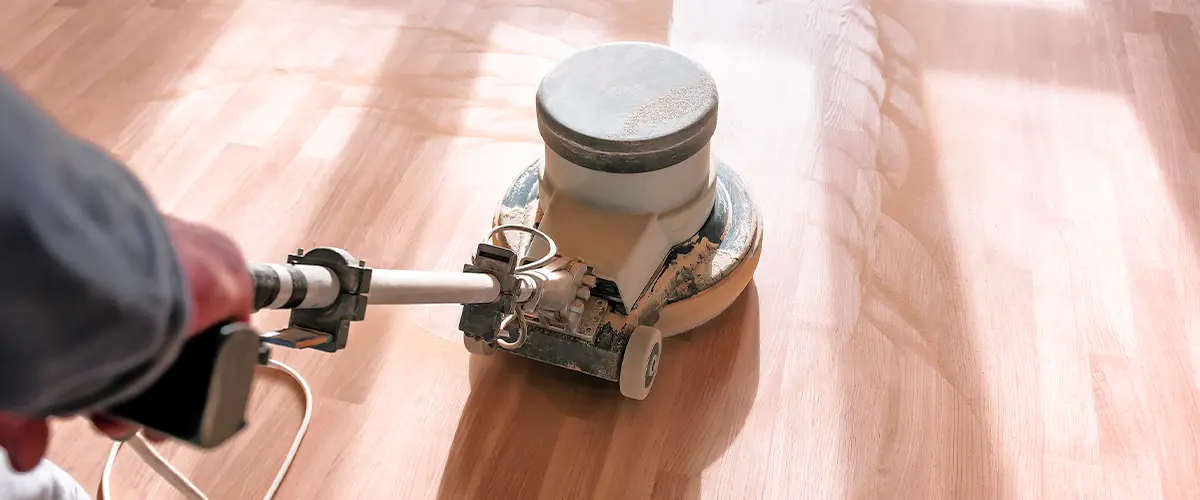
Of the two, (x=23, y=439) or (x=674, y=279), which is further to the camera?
(x=674, y=279)

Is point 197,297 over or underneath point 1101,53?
over

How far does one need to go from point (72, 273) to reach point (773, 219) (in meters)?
1.30

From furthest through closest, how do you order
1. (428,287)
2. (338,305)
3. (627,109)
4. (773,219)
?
(773,219) < (627,109) < (428,287) < (338,305)

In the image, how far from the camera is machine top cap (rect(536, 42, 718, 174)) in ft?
3.59

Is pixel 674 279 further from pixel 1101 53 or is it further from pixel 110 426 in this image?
pixel 1101 53

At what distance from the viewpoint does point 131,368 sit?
37cm

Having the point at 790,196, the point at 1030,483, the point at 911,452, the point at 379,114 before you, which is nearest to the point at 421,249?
the point at 379,114

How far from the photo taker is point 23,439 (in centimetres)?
40

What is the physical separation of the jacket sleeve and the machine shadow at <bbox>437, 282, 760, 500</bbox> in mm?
839

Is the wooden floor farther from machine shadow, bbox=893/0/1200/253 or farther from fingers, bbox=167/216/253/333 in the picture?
fingers, bbox=167/216/253/333

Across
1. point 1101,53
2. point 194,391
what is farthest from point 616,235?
point 1101,53

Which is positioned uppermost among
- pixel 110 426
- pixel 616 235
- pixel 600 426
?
pixel 110 426

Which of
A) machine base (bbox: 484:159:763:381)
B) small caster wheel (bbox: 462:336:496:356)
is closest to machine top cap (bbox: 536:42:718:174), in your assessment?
machine base (bbox: 484:159:763:381)

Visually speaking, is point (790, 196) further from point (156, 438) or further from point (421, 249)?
point (156, 438)
